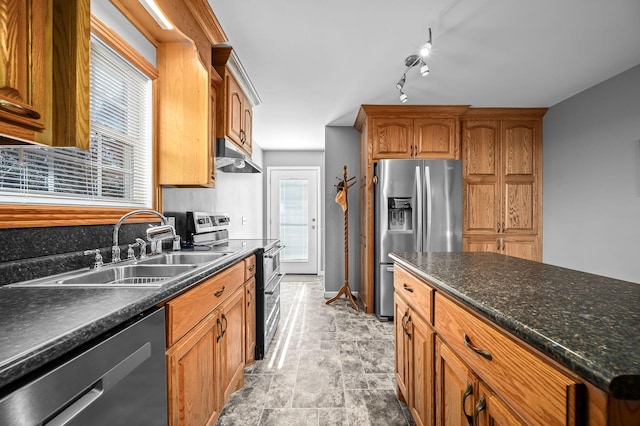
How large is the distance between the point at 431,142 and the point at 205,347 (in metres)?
3.10

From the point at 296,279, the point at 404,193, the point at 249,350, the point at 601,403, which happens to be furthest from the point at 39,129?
the point at 296,279

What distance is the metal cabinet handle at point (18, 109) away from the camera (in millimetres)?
670

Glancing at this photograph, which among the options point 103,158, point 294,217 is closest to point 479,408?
point 103,158

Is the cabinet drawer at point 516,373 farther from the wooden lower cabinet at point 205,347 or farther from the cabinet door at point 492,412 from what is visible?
the wooden lower cabinet at point 205,347

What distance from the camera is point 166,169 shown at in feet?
6.33

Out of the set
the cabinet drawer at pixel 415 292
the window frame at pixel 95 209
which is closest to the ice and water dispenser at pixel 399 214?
the cabinet drawer at pixel 415 292

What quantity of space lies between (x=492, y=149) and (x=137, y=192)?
3.71 m

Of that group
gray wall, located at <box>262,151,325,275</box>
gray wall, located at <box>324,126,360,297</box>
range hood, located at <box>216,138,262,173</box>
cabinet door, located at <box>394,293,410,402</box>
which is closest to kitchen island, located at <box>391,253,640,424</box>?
cabinet door, located at <box>394,293,410,402</box>

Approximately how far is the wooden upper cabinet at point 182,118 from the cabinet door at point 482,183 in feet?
9.67

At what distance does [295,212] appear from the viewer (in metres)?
5.35

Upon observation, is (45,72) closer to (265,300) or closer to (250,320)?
(250,320)

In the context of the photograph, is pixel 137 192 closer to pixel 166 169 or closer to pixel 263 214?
pixel 166 169

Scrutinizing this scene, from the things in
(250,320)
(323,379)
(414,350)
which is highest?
(414,350)

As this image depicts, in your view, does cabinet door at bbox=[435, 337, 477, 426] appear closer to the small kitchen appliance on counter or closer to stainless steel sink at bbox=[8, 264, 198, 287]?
stainless steel sink at bbox=[8, 264, 198, 287]
